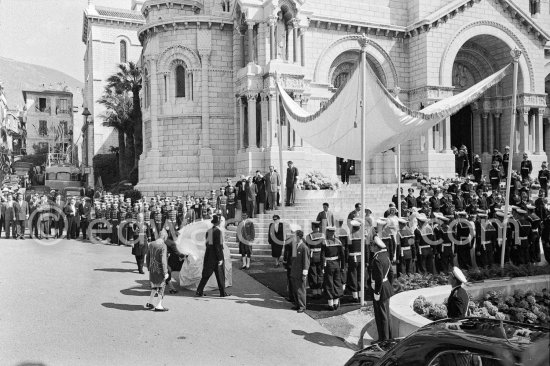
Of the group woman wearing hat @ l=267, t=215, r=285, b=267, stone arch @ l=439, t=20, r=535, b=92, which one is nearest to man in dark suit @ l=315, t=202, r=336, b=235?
woman wearing hat @ l=267, t=215, r=285, b=267

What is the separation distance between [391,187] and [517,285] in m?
13.8

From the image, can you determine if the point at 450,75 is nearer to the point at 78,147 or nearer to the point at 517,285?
the point at 517,285

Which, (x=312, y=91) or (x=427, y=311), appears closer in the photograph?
(x=427, y=311)

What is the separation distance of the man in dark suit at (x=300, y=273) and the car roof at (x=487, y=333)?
20.5ft

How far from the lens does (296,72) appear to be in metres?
25.2

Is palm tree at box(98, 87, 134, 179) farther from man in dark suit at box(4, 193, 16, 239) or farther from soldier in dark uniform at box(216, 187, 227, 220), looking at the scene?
soldier in dark uniform at box(216, 187, 227, 220)

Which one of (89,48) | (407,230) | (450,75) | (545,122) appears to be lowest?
(407,230)

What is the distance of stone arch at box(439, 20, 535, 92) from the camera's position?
2842 cm

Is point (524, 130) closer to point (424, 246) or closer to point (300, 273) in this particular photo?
point (424, 246)

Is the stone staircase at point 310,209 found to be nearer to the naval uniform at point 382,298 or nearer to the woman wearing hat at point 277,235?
the woman wearing hat at point 277,235

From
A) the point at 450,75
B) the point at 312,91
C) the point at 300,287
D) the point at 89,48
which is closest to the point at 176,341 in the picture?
the point at 300,287

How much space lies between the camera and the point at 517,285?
1059 cm

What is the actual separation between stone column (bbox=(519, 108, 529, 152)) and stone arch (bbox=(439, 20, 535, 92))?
142cm

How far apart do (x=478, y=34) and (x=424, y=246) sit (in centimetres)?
2058
